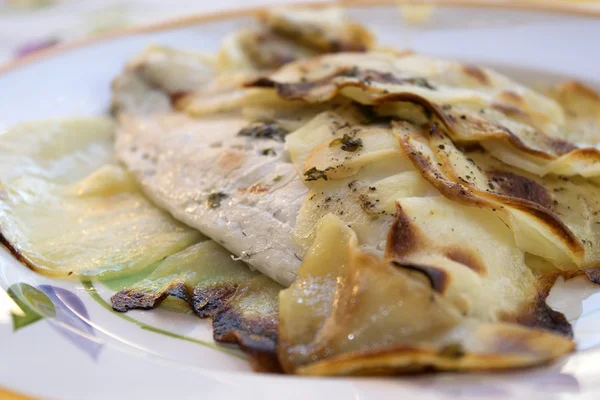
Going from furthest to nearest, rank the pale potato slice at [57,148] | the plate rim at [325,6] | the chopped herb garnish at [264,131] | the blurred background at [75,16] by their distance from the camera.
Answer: the blurred background at [75,16]
the plate rim at [325,6]
the pale potato slice at [57,148]
the chopped herb garnish at [264,131]

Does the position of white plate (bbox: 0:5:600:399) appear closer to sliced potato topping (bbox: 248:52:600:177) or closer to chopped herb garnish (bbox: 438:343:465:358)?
chopped herb garnish (bbox: 438:343:465:358)

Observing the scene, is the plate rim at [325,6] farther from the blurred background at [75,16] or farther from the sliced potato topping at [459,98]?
the sliced potato topping at [459,98]

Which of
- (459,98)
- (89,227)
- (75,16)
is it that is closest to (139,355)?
(89,227)

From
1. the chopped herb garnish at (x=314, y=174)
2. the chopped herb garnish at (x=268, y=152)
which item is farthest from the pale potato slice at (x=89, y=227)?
the chopped herb garnish at (x=314, y=174)

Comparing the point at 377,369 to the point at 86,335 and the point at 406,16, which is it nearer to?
the point at 86,335

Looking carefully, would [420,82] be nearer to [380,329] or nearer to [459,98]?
[459,98]

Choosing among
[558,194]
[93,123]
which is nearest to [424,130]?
[558,194]
